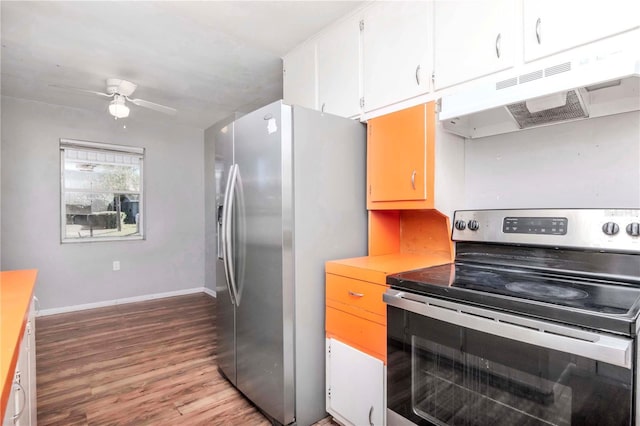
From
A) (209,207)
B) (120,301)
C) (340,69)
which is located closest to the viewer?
(340,69)

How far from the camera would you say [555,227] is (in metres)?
1.45

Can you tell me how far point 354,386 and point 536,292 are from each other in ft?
3.15

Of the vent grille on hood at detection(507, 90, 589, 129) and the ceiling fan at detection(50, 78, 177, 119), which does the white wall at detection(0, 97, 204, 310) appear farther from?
the vent grille on hood at detection(507, 90, 589, 129)

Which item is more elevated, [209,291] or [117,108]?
[117,108]

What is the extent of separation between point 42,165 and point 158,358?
2.74 m

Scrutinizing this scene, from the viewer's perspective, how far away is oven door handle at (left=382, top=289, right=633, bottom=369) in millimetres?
845

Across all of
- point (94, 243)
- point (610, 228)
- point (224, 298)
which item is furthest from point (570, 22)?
point (94, 243)

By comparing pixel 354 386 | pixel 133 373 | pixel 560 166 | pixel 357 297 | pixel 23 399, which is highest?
pixel 560 166

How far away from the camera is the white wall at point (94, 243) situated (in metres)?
3.64

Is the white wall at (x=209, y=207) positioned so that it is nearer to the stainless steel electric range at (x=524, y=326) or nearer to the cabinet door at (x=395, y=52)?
the cabinet door at (x=395, y=52)

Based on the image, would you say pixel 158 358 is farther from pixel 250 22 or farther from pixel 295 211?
pixel 250 22

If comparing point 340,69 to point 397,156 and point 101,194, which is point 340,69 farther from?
point 101,194

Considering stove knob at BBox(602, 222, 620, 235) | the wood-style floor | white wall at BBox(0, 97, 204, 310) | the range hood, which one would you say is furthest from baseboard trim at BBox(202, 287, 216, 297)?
stove knob at BBox(602, 222, 620, 235)

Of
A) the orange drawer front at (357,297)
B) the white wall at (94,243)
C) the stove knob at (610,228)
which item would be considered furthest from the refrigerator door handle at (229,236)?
the white wall at (94,243)
